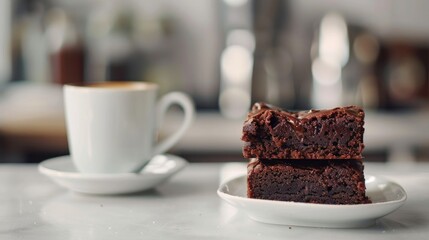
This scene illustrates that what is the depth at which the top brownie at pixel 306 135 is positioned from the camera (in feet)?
2.42

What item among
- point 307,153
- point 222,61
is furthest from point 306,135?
point 222,61

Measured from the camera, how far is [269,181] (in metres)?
0.73

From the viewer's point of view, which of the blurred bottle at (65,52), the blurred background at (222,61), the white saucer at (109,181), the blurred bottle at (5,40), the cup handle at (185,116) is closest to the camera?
the white saucer at (109,181)

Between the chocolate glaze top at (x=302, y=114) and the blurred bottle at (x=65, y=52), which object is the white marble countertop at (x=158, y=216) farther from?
the blurred bottle at (x=65, y=52)

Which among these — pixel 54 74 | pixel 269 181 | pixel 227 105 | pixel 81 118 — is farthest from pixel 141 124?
pixel 54 74

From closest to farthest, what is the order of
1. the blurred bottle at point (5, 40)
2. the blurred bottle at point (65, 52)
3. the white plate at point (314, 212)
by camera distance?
the white plate at point (314, 212) → the blurred bottle at point (65, 52) → the blurred bottle at point (5, 40)

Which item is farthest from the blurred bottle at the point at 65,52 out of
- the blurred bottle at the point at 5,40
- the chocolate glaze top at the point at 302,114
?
the chocolate glaze top at the point at 302,114

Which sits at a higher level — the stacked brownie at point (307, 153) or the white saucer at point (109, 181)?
the stacked brownie at point (307, 153)

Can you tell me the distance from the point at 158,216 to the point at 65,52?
1937 mm

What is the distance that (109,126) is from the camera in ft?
3.00

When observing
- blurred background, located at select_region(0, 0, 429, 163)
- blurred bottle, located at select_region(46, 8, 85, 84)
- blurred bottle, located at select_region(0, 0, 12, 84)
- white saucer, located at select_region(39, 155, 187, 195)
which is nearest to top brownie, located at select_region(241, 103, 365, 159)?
white saucer, located at select_region(39, 155, 187, 195)

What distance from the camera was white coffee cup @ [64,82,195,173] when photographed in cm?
91

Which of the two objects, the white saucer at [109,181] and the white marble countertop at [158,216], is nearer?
the white marble countertop at [158,216]

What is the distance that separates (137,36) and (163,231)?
2.02m
